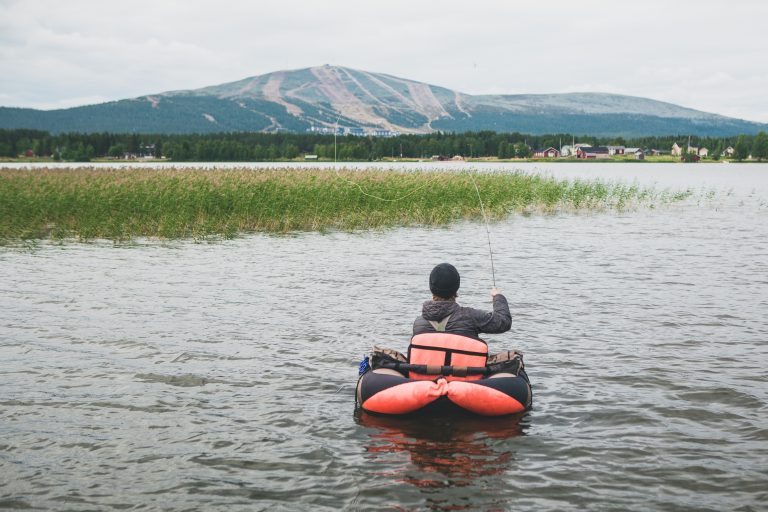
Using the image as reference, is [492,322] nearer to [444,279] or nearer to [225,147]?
[444,279]

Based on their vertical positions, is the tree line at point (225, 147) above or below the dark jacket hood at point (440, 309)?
above

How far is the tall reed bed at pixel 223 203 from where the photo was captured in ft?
93.1

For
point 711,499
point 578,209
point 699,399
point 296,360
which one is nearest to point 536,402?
point 699,399

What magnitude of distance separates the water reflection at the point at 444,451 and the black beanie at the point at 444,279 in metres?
1.58

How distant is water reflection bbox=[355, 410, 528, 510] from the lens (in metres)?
7.00

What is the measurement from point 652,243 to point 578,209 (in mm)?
13308

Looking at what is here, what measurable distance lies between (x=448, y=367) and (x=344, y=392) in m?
2.15

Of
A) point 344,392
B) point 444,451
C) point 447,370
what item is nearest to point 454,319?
point 447,370

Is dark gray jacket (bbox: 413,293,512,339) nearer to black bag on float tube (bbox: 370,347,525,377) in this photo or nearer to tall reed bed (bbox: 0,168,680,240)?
black bag on float tube (bbox: 370,347,525,377)

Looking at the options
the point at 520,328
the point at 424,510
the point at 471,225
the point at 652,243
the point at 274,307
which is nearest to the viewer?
the point at 424,510

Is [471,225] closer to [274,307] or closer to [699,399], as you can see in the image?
[274,307]

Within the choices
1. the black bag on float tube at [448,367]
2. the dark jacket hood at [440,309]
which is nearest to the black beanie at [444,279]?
the dark jacket hood at [440,309]

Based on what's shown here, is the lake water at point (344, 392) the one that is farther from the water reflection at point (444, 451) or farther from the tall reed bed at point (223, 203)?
the tall reed bed at point (223, 203)

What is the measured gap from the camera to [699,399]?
31.4ft
